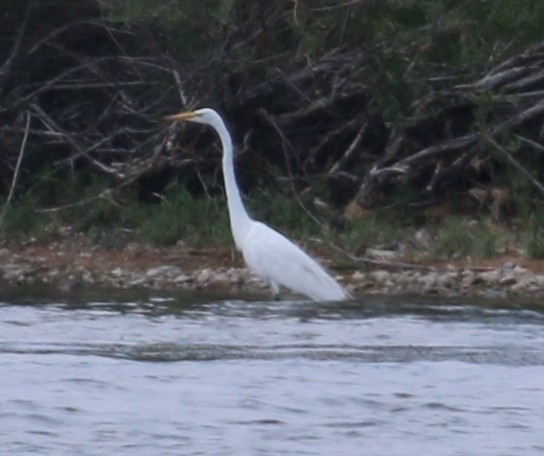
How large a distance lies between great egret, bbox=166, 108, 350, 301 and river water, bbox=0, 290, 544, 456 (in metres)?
0.56

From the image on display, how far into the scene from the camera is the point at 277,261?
13039 mm

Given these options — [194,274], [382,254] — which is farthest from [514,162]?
[194,274]

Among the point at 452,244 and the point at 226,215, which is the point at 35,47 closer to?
the point at 226,215

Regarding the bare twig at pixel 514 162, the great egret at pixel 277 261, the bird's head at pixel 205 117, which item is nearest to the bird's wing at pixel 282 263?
the great egret at pixel 277 261

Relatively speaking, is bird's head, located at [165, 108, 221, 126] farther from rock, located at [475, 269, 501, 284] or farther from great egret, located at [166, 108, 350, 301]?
rock, located at [475, 269, 501, 284]

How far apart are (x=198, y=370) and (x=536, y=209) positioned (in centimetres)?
624

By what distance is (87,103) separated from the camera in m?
17.6

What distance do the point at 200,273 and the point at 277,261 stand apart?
5.22 feet

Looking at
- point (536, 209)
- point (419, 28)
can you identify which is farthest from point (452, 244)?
point (419, 28)

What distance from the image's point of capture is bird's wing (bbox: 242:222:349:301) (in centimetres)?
1293

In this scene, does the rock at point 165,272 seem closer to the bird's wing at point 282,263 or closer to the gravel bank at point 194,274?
the gravel bank at point 194,274

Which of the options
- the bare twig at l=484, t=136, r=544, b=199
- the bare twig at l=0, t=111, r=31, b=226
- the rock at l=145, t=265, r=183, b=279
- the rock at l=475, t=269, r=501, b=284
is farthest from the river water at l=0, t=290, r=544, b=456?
the bare twig at l=0, t=111, r=31, b=226

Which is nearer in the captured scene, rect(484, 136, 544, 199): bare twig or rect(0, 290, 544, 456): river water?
rect(0, 290, 544, 456): river water

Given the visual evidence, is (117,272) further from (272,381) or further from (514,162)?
(272,381)
